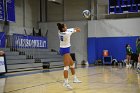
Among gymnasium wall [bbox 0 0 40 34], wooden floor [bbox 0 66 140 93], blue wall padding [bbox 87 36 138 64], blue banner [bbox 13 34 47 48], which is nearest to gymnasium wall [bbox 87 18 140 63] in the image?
blue wall padding [bbox 87 36 138 64]

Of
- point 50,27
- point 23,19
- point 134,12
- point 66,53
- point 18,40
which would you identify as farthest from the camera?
point 50,27

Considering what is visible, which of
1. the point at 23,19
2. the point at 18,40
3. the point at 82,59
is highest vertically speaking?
the point at 23,19

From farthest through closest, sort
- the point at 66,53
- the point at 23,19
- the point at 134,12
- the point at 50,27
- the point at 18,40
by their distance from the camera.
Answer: the point at 50,27, the point at 23,19, the point at 134,12, the point at 18,40, the point at 66,53

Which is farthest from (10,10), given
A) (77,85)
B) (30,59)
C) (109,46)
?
(77,85)

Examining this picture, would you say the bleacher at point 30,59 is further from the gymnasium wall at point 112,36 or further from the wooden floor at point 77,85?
the wooden floor at point 77,85

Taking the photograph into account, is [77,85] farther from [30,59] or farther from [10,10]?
[10,10]

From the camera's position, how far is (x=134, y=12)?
24312 mm

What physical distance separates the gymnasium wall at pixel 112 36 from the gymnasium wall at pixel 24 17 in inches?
214

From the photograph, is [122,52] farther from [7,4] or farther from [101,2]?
[7,4]

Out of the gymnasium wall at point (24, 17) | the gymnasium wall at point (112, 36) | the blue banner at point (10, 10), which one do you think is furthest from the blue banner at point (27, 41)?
the gymnasium wall at point (112, 36)

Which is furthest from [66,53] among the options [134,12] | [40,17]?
[40,17]

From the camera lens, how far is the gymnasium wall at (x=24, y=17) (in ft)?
78.0

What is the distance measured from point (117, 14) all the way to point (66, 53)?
1823 cm

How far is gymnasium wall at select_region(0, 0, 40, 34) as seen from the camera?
23766 millimetres
